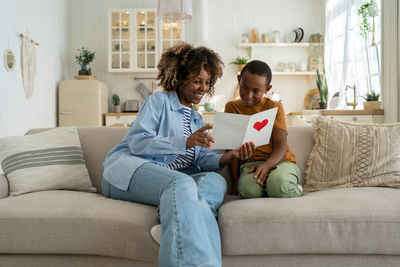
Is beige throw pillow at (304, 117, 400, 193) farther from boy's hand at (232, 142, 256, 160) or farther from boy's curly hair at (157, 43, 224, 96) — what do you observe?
boy's curly hair at (157, 43, 224, 96)

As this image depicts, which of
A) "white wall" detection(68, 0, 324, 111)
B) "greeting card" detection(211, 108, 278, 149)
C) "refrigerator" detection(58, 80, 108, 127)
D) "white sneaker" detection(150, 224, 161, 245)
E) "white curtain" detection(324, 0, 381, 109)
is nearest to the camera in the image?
"white sneaker" detection(150, 224, 161, 245)

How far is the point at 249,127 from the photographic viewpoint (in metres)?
1.55

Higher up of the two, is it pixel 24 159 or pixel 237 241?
pixel 24 159

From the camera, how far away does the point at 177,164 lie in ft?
5.63

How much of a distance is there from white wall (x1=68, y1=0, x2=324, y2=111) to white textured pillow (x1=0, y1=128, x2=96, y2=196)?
4.05 metres

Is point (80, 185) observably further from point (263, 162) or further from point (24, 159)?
point (263, 162)

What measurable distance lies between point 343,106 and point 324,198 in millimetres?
3770

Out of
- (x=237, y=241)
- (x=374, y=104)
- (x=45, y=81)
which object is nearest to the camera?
(x=237, y=241)

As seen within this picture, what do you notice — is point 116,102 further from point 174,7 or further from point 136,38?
point 174,7

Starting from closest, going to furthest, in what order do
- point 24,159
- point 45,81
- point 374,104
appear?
point 24,159 < point 374,104 < point 45,81

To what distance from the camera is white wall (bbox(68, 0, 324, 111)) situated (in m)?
5.86

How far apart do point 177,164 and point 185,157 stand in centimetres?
6

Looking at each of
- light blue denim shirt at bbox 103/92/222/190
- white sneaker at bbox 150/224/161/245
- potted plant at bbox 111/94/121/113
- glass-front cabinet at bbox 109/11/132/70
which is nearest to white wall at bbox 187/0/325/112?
glass-front cabinet at bbox 109/11/132/70

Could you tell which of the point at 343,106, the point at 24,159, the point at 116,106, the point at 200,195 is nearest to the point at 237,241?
the point at 200,195
